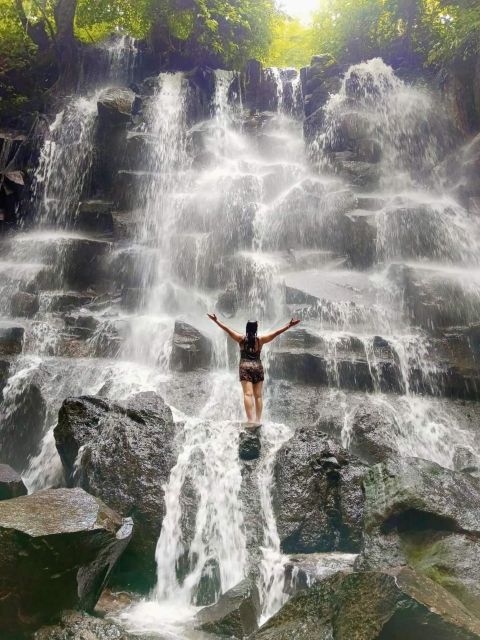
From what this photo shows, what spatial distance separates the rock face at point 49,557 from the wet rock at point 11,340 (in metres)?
7.41

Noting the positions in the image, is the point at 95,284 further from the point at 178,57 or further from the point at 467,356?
the point at 178,57

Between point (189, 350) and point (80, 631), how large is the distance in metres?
7.37

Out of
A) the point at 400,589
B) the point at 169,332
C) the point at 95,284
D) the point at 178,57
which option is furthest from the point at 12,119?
the point at 400,589

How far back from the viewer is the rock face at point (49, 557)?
13.8ft

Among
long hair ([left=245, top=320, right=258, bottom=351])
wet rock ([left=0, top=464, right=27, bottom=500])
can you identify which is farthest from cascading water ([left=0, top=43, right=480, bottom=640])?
long hair ([left=245, top=320, right=258, bottom=351])

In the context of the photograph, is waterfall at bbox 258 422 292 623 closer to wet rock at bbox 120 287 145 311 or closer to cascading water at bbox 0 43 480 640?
cascading water at bbox 0 43 480 640

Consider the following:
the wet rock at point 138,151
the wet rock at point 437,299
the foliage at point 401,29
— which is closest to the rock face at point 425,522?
the wet rock at point 437,299

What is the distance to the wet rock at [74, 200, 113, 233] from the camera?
17.6 m

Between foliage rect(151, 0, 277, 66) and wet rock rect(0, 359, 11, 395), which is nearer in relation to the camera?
wet rock rect(0, 359, 11, 395)

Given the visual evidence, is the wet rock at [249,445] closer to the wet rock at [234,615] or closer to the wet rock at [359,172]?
the wet rock at [234,615]

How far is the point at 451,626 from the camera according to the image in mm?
3350

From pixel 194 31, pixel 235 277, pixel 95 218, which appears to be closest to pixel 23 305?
pixel 95 218

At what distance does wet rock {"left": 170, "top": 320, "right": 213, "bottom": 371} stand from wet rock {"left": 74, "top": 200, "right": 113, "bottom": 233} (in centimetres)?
788

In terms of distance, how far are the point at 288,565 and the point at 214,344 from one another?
6606 mm
